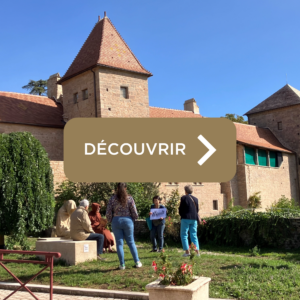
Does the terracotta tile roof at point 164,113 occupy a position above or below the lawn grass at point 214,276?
above

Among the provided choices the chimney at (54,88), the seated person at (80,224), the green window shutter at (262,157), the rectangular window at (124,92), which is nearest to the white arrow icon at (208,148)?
the seated person at (80,224)

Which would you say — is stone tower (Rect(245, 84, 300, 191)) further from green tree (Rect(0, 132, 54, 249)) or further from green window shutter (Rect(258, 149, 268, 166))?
green tree (Rect(0, 132, 54, 249))

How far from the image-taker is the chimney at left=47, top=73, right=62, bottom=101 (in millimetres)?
34494

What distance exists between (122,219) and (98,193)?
1251 cm

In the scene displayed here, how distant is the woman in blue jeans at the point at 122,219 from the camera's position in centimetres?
796

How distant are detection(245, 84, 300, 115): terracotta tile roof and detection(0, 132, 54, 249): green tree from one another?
38.9m

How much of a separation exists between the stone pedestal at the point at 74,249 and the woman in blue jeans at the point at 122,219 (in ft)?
4.75

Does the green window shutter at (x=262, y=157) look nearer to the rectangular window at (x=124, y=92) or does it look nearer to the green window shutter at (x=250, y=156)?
the green window shutter at (x=250, y=156)

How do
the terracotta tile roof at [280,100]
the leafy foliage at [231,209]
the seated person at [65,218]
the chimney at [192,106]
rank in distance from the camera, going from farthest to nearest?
the terracotta tile roof at [280,100] → the chimney at [192,106] → the leafy foliage at [231,209] → the seated person at [65,218]

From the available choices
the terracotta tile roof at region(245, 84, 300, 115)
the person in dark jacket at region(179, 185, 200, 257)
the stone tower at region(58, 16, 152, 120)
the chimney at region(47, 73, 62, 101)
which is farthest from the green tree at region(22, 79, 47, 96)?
the person in dark jacket at region(179, 185, 200, 257)

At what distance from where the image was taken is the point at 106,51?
2948cm

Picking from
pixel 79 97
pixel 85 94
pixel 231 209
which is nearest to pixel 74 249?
pixel 231 209

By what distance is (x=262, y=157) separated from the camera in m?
40.2

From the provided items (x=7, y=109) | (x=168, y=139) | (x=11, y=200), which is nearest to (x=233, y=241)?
A: (x=168, y=139)
